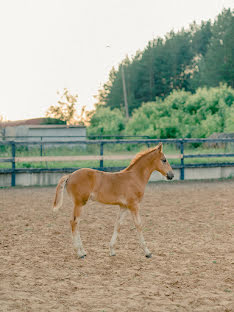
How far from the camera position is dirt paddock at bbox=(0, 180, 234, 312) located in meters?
4.24

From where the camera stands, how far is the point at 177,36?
59.4 m

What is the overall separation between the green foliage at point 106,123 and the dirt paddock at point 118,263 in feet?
92.7

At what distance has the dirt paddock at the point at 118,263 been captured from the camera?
13.9 feet

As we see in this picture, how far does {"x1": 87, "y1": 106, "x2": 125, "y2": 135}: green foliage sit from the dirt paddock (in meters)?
28.3

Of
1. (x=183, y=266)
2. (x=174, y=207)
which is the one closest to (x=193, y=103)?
(x=174, y=207)

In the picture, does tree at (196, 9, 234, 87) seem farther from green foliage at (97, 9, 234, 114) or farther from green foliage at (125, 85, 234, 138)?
green foliage at (125, 85, 234, 138)

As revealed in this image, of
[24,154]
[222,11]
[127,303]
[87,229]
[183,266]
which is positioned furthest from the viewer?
[222,11]

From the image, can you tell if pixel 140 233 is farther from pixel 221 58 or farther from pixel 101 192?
pixel 221 58

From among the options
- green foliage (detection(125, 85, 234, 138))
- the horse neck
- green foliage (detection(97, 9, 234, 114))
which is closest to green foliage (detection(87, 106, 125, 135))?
green foliage (detection(125, 85, 234, 138))

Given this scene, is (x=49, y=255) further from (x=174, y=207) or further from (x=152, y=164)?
(x=174, y=207)

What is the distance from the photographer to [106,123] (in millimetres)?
42438

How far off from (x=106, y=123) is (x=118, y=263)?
3712 centimetres

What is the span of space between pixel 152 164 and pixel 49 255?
190 centimetres

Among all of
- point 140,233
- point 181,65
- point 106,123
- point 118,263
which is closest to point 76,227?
point 118,263
